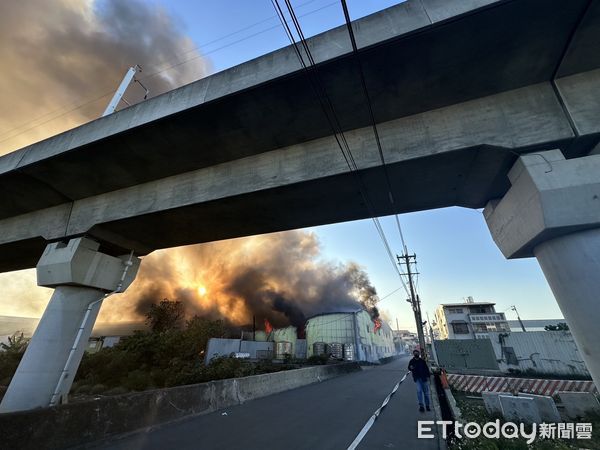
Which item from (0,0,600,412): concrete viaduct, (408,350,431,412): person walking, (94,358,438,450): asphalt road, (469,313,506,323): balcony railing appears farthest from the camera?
(469,313,506,323): balcony railing

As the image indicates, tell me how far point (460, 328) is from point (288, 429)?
65.5 meters

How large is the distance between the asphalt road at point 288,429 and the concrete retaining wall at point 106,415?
0.79ft

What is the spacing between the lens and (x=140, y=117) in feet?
21.0

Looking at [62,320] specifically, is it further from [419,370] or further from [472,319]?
[472,319]

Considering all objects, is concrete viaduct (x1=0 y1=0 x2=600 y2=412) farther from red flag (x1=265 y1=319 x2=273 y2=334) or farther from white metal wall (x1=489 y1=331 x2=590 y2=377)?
red flag (x1=265 y1=319 x2=273 y2=334)

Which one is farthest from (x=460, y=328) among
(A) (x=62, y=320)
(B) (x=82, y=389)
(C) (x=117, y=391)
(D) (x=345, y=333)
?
(A) (x=62, y=320)

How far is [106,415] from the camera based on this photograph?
14.9ft

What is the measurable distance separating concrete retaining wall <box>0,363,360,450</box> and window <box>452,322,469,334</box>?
2505 inches

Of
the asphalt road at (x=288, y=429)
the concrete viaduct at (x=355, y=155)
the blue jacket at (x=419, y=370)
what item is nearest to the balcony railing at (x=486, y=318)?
the asphalt road at (x=288, y=429)

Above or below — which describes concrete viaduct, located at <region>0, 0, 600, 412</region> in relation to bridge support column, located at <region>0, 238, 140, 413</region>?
above

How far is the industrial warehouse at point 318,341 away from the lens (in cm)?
3944

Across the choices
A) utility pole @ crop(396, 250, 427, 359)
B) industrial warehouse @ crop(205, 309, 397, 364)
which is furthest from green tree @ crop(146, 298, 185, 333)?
utility pole @ crop(396, 250, 427, 359)

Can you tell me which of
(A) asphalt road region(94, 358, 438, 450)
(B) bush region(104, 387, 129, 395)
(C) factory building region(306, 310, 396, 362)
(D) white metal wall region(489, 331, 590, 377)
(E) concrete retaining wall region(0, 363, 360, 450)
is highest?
(C) factory building region(306, 310, 396, 362)

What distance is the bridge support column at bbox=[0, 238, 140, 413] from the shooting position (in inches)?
266
